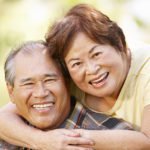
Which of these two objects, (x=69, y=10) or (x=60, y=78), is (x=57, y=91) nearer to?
(x=60, y=78)

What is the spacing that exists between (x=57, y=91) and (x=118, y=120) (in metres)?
0.39

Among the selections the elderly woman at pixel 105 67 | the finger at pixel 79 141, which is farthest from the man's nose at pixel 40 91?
the finger at pixel 79 141

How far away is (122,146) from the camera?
11.6ft

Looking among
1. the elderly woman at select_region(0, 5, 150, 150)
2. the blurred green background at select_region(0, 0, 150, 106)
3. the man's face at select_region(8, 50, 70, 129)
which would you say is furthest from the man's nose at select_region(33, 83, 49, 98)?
the blurred green background at select_region(0, 0, 150, 106)

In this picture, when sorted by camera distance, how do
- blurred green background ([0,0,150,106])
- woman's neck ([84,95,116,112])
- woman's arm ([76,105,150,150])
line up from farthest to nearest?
blurred green background ([0,0,150,106]), woman's neck ([84,95,116,112]), woman's arm ([76,105,150,150])

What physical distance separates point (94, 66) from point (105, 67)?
0.21 feet

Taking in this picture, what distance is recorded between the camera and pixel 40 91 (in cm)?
364

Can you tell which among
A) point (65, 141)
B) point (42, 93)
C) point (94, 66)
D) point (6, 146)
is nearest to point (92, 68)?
point (94, 66)

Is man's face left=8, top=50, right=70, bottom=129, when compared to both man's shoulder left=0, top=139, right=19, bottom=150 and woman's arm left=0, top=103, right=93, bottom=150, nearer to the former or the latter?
woman's arm left=0, top=103, right=93, bottom=150

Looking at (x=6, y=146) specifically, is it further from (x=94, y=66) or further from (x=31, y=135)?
(x=94, y=66)

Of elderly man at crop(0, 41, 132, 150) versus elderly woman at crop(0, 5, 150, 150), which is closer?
elderly woman at crop(0, 5, 150, 150)

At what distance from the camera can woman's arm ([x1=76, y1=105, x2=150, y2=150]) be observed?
3.52 m

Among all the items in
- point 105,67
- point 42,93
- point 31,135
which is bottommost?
point 31,135

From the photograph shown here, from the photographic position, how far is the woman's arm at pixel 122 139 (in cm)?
352
